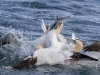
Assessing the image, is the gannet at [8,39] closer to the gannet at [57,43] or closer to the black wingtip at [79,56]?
the gannet at [57,43]

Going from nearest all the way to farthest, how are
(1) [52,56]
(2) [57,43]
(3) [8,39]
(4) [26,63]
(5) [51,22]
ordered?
(4) [26,63], (1) [52,56], (2) [57,43], (3) [8,39], (5) [51,22]

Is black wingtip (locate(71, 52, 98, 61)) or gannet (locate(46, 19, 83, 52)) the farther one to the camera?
gannet (locate(46, 19, 83, 52))

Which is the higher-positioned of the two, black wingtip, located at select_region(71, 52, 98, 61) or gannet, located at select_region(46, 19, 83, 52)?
gannet, located at select_region(46, 19, 83, 52)

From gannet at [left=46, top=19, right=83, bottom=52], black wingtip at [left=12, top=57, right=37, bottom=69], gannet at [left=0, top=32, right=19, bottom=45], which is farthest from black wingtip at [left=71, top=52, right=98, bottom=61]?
gannet at [left=0, top=32, right=19, bottom=45]

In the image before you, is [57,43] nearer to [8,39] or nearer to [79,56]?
[79,56]

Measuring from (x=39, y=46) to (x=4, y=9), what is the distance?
18.5ft

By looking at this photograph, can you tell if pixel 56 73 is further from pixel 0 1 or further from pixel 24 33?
pixel 0 1

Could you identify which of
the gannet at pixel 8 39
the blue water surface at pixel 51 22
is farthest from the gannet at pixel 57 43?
the gannet at pixel 8 39

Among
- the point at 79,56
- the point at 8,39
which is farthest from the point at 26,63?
the point at 8,39

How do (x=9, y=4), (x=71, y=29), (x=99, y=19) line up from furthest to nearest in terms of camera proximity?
(x=9, y=4) < (x=99, y=19) < (x=71, y=29)

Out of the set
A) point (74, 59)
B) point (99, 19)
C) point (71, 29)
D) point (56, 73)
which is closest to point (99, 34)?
point (71, 29)

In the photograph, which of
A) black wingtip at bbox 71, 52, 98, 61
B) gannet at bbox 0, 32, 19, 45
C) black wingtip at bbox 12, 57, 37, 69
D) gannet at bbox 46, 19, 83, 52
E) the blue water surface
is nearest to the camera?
black wingtip at bbox 12, 57, 37, 69

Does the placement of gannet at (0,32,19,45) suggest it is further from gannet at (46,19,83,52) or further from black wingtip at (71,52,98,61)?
black wingtip at (71,52,98,61)

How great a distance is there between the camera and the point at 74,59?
400 inches
